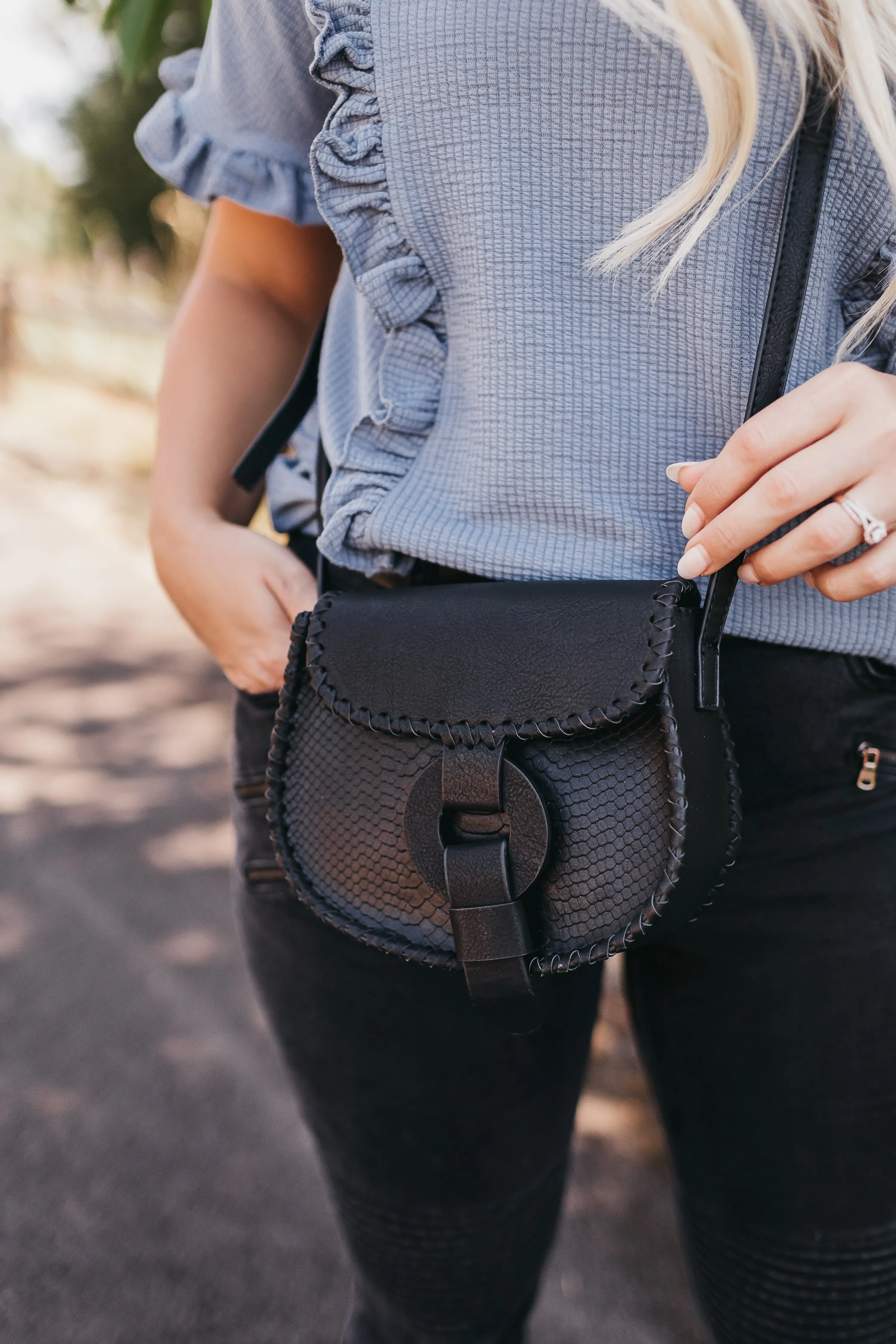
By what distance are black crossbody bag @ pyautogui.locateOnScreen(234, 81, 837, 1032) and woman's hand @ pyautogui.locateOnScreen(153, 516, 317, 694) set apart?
0.60 feet

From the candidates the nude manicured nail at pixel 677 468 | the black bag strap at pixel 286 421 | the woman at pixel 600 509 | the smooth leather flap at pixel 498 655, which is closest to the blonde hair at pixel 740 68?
the woman at pixel 600 509

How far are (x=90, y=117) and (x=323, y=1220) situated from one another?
43.5 ft

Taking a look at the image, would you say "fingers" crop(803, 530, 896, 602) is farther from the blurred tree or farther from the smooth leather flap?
the blurred tree

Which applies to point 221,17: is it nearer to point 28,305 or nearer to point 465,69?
point 465,69

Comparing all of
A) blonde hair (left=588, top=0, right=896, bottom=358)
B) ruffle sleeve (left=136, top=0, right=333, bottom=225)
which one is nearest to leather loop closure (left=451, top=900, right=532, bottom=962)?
blonde hair (left=588, top=0, right=896, bottom=358)

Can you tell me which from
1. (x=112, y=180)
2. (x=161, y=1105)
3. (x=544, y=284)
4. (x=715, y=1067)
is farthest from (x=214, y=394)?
(x=112, y=180)

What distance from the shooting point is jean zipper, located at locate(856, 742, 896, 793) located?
770 millimetres

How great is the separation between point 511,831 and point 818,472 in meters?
0.31

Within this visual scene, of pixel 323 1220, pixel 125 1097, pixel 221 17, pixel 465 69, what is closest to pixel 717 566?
pixel 465 69

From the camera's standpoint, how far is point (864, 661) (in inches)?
30.5

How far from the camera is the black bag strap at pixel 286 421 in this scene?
96 cm

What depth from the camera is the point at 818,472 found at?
0.63 meters

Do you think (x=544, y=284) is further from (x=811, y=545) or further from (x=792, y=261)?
(x=811, y=545)

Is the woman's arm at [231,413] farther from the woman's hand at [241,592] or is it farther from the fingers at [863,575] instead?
the fingers at [863,575]
